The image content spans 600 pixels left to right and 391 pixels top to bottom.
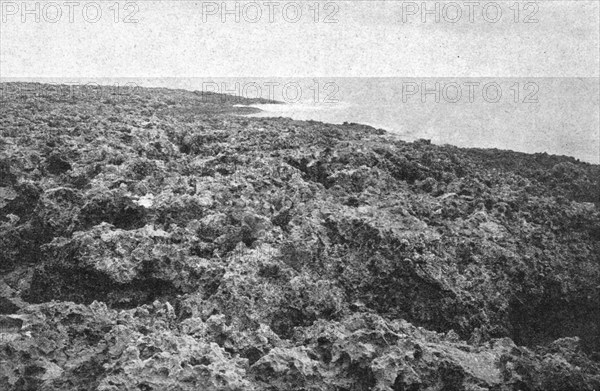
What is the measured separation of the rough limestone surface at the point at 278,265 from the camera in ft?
25.6

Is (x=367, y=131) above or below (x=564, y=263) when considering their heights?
above

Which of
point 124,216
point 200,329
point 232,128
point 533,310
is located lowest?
point 533,310

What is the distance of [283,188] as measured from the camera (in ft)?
41.5

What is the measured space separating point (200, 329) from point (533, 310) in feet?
24.2

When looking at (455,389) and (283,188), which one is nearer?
(455,389)

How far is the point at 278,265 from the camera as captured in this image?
10.2 metres

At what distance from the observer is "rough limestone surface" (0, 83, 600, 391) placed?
7.80 meters

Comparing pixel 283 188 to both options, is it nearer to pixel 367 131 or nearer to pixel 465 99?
pixel 367 131

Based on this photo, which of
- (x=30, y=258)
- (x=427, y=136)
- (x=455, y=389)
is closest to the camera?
(x=455, y=389)

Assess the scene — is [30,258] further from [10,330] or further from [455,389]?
[455,389]

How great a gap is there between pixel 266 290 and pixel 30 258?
4.86 metres

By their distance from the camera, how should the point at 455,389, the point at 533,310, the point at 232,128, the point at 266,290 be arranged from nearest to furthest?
1. the point at 455,389
2. the point at 266,290
3. the point at 533,310
4. the point at 232,128

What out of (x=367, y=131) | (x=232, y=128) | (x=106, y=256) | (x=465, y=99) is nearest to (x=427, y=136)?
(x=367, y=131)

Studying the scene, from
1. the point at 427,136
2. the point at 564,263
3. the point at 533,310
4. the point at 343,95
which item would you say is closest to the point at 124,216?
the point at 533,310
